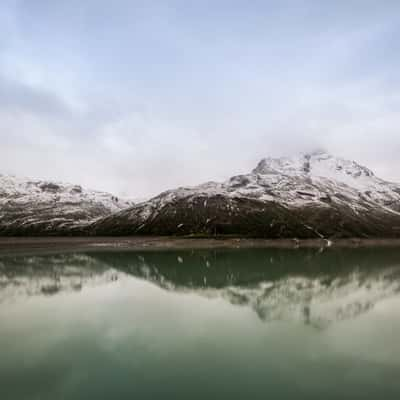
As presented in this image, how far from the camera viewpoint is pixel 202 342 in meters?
22.6

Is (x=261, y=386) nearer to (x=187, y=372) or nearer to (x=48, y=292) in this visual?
(x=187, y=372)

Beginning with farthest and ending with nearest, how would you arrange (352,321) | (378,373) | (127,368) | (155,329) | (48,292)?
Result: (48,292) < (352,321) < (155,329) < (127,368) < (378,373)

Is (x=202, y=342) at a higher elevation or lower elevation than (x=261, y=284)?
lower

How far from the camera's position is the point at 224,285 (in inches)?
1890

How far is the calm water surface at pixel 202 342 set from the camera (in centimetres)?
1598

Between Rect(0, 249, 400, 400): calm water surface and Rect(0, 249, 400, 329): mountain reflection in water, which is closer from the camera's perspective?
Rect(0, 249, 400, 400): calm water surface

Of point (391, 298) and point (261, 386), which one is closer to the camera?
point (261, 386)

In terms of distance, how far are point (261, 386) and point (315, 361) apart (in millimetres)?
4529

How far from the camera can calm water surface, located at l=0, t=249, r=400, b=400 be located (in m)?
16.0

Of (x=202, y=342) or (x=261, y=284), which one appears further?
(x=261, y=284)

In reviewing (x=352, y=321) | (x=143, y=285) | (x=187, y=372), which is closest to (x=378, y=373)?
(x=187, y=372)

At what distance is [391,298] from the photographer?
36688 millimetres

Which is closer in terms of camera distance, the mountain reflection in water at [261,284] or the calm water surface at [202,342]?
the calm water surface at [202,342]

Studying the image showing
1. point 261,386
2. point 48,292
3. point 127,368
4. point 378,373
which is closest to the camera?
point 261,386
